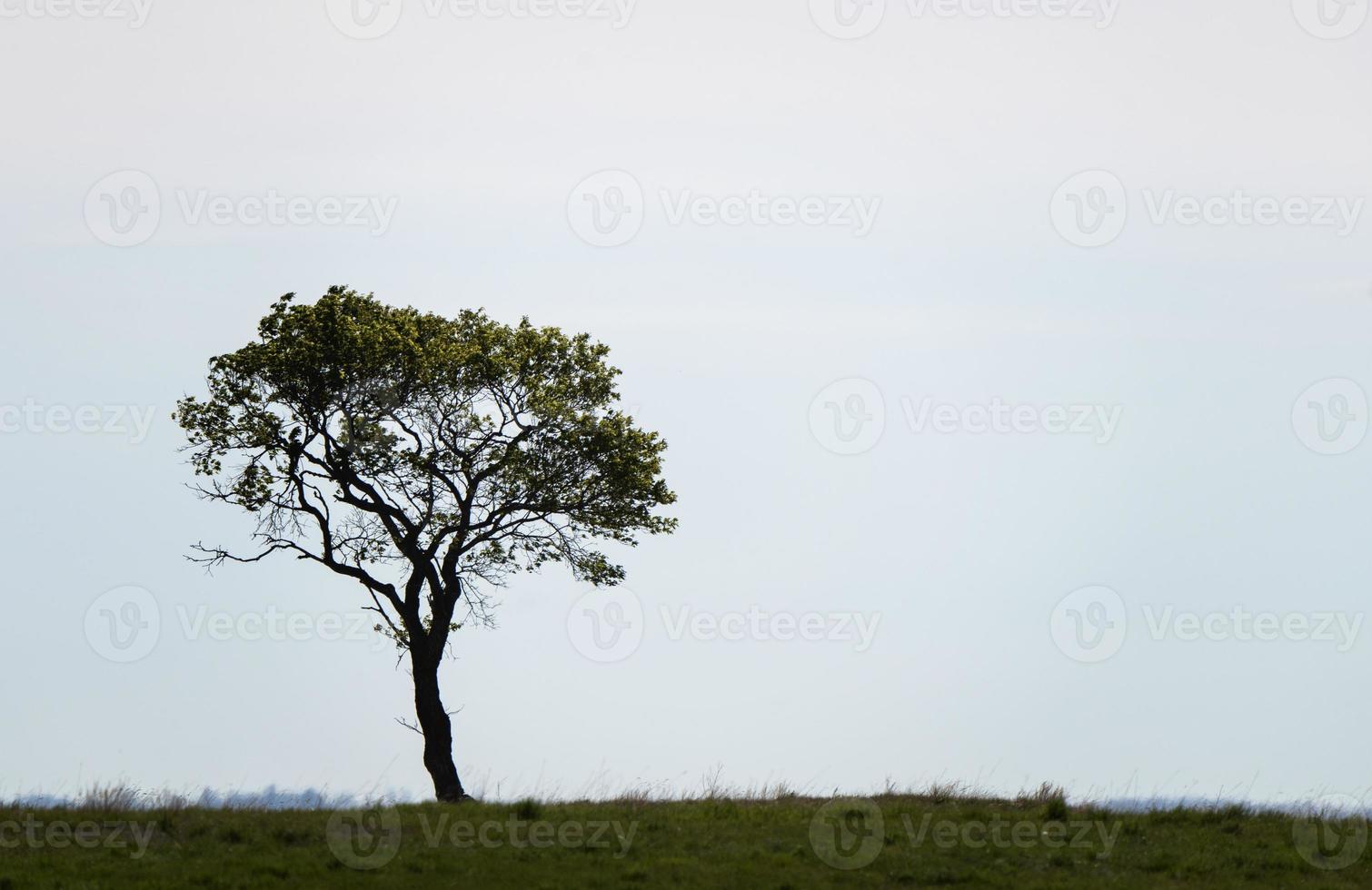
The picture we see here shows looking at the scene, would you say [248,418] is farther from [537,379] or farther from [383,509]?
[537,379]

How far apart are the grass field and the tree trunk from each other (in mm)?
5340

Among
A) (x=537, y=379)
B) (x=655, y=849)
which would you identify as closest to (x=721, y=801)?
(x=655, y=849)

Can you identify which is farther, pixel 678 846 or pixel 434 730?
pixel 434 730

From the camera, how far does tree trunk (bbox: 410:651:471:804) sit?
33.9 m

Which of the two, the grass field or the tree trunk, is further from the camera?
the tree trunk

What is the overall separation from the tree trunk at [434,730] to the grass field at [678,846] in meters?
5.34

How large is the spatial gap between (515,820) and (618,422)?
12472 mm

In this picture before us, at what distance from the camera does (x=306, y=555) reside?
116ft

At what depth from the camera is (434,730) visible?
34250 mm

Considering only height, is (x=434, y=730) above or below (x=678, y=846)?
above

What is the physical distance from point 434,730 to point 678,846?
11494 millimetres

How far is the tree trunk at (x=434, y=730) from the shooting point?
33.9m

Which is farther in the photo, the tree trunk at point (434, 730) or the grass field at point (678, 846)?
the tree trunk at point (434, 730)

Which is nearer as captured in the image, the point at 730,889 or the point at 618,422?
the point at 730,889
